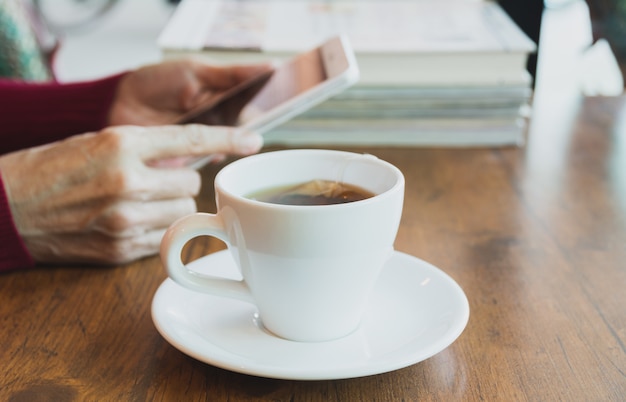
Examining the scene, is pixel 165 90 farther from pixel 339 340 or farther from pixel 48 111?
pixel 339 340

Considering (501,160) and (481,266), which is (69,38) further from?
(481,266)

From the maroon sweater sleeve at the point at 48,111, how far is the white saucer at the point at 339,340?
1.93ft

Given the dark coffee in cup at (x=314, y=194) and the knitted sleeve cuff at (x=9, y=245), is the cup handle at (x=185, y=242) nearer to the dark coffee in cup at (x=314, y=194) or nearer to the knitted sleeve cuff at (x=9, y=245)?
the dark coffee in cup at (x=314, y=194)

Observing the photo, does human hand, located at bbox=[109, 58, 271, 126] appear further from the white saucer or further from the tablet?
the white saucer

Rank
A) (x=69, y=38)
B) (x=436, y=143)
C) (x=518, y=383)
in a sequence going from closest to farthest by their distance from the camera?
(x=518, y=383) → (x=436, y=143) → (x=69, y=38)

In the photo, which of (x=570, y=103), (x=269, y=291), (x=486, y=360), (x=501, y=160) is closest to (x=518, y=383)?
(x=486, y=360)

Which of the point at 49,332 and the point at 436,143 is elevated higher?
the point at 49,332

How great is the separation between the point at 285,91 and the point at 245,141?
0.45 ft

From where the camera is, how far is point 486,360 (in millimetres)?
479

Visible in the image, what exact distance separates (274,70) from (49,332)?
0.48 metres

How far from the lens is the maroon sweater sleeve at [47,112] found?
1.03 m

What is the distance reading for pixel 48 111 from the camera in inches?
40.8

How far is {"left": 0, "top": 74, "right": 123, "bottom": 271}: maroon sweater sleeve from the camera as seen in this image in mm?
1027

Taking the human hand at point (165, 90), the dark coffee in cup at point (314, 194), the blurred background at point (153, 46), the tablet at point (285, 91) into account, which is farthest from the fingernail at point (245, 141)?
the blurred background at point (153, 46)
